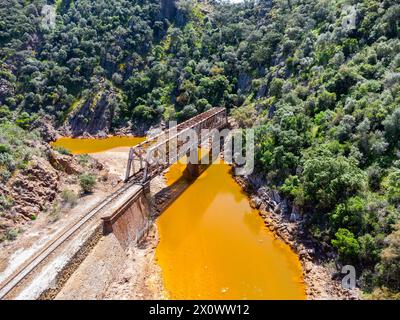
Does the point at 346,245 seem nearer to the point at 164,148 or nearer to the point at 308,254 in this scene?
the point at 308,254

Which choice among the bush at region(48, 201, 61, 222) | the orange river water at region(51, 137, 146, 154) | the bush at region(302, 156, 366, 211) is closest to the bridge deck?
the bush at region(48, 201, 61, 222)

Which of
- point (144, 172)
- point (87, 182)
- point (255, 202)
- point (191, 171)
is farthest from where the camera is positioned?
point (191, 171)

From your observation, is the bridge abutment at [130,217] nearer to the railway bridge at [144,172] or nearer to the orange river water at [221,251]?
the railway bridge at [144,172]

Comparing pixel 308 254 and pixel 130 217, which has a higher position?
pixel 130 217

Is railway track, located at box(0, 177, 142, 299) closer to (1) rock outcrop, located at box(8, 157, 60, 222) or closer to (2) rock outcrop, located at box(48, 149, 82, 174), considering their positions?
(1) rock outcrop, located at box(8, 157, 60, 222)

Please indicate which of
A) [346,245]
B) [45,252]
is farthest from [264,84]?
[45,252]

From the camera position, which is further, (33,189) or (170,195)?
(170,195)

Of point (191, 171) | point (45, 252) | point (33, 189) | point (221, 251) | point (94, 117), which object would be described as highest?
point (94, 117)

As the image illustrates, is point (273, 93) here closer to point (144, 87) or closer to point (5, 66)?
point (144, 87)
